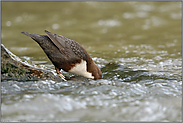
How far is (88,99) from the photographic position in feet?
11.1

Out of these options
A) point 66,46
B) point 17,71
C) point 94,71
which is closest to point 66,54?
point 66,46

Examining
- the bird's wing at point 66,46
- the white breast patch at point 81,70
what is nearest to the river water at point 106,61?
the white breast patch at point 81,70

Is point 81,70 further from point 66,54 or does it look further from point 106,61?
point 106,61

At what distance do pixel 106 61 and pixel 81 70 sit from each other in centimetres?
189

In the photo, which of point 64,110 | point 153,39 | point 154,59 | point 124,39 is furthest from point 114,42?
point 64,110

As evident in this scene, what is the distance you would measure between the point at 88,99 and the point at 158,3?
14495 mm

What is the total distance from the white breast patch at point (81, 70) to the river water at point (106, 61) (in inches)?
A: 5.5

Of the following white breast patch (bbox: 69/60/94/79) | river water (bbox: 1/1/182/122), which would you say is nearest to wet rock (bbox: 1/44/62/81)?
river water (bbox: 1/1/182/122)

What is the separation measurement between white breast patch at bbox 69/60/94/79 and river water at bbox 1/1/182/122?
140 millimetres

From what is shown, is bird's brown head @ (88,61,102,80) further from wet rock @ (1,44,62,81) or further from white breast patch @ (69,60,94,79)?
wet rock @ (1,44,62,81)

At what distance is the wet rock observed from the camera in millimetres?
3865

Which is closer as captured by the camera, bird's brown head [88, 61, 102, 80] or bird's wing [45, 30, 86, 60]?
bird's wing [45, 30, 86, 60]

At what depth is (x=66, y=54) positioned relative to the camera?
449cm

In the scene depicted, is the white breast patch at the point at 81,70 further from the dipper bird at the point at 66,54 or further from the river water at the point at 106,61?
the river water at the point at 106,61
